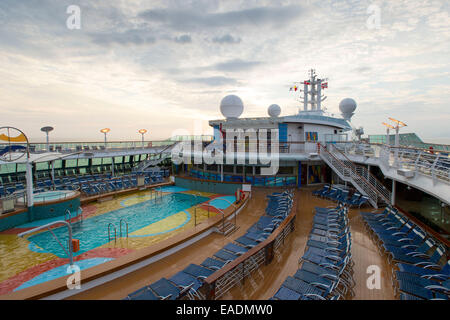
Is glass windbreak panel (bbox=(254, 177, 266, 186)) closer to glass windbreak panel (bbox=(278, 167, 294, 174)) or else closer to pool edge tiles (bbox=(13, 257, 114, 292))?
glass windbreak panel (bbox=(278, 167, 294, 174))

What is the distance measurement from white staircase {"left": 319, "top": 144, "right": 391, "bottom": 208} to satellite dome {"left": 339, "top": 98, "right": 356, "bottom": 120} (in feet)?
38.7

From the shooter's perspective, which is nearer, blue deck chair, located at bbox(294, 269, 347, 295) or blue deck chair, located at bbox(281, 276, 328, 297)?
blue deck chair, located at bbox(281, 276, 328, 297)

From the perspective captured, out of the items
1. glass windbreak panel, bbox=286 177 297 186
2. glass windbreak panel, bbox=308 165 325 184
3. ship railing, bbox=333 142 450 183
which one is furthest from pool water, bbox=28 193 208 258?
ship railing, bbox=333 142 450 183

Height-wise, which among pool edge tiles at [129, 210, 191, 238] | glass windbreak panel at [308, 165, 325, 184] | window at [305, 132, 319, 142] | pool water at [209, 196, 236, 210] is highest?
window at [305, 132, 319, 142]

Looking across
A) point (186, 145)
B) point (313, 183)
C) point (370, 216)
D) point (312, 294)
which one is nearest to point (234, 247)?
point (312, 294)

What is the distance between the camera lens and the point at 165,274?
19.0ft

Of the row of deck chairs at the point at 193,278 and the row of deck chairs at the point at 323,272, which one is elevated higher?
the row of deck chairs at the point at 323,272

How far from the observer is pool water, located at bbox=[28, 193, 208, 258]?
884 centimetres

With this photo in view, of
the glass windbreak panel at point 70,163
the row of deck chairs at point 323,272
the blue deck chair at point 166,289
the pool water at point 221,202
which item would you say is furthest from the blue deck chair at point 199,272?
the glass windbreak panel at point 70,163

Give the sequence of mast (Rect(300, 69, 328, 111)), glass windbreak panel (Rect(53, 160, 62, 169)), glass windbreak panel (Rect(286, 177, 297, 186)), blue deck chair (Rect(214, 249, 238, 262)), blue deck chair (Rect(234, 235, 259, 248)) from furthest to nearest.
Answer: glass windbreak panel (Rect(53, 160, 62, 169))
mast (Rect(300, 69, 328, 111))
glass windbreak panel (Rect(286, 177, 297, 186))
blue deck chair (Rect(234, 235, 259, 248))
blue deck chair (Rect(214, 249, 238, 262))

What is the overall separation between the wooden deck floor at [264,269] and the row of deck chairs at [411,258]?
1.21 ft

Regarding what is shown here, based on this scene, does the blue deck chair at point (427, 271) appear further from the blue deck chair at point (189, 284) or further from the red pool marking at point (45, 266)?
the red pool marking at point (45, 266)

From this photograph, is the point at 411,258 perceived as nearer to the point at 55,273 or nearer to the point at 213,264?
the point at 213,264

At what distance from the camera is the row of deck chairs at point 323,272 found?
4320 millimetres
